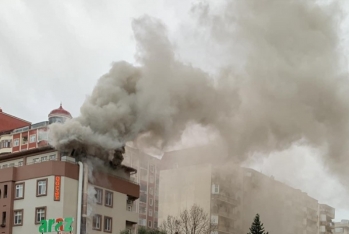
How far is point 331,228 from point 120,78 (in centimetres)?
9274

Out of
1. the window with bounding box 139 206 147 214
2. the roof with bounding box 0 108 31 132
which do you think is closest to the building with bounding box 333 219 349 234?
the window with bounding box 139 206 147 214

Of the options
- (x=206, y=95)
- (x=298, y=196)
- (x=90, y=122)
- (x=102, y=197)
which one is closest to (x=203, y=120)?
(x=206, y=95)

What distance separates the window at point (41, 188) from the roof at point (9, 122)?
40576 mm

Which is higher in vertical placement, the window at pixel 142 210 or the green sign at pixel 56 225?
the window at pixel 142 210

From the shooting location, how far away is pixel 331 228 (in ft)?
429

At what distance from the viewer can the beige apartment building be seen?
187ft

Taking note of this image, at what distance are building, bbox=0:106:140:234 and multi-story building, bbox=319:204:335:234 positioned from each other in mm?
70202

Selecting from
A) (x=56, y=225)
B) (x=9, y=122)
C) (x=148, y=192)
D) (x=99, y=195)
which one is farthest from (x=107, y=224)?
(x=9, y=122)

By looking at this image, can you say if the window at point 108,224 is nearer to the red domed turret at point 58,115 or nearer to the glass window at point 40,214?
the glass window at point 40,214

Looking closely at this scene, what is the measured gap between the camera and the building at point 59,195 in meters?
57.0

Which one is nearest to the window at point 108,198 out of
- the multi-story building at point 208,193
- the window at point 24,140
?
the multi-story building at point 208,193

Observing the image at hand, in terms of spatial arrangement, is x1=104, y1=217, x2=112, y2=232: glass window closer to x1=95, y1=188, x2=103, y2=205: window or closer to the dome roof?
x1=95, y1=188, x2=103, y2=205: window

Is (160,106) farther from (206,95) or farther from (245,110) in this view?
(245,110)

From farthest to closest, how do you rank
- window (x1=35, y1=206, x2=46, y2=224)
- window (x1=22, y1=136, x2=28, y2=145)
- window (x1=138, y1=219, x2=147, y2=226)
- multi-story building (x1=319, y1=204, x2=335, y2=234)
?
multi-story building (x1=319, y1=204, x2=335, y2=234), window (x1=138, y1=219, x2=147, y2=226), window (x1=22, y1=136, x2=28, y2=145), window (x1=35, y1=206, x2=46, y2=224)
